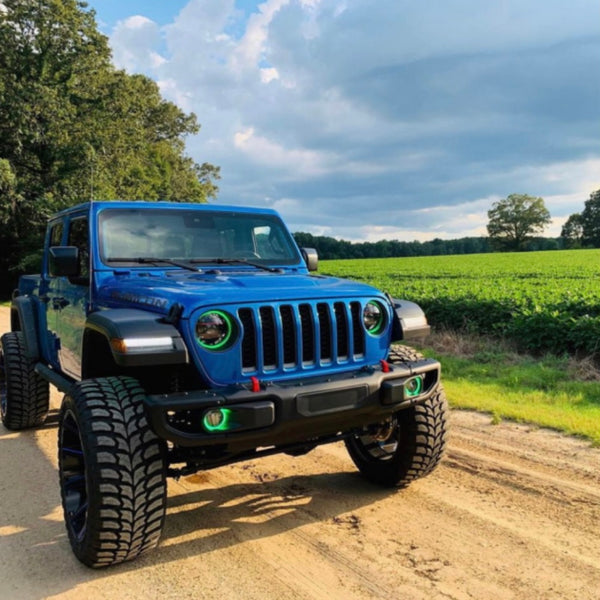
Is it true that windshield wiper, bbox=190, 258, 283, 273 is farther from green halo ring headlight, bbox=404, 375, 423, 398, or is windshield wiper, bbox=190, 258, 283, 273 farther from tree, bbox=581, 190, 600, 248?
tree, bbox=581, 190, 600, 248

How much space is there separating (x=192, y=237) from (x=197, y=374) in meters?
1.73

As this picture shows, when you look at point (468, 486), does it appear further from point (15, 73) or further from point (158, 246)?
point (15, 73)

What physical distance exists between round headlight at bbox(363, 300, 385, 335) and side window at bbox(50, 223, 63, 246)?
10.3 feet

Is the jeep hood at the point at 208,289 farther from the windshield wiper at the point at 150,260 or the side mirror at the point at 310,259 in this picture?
the side mirror at the point at 310,259

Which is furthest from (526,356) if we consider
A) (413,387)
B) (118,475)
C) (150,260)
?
(118,475)

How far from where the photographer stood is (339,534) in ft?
11.0

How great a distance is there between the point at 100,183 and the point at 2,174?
3687 mm

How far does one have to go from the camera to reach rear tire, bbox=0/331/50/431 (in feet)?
17.2

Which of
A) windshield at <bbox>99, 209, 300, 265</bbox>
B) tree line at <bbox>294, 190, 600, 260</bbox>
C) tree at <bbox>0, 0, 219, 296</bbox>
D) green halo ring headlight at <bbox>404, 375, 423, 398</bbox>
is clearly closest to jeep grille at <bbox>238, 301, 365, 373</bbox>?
green halo ring headlight at <bbox>404, 375, 423, 398</bbox>

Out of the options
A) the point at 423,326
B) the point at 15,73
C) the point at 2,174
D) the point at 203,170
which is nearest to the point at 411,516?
the point at 423,326

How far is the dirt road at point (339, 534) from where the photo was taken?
2799mm

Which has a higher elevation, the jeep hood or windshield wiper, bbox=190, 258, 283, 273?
windshield wiper, bbox=190, 258, 283, 273

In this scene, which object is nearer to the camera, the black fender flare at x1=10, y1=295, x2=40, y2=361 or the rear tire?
the black fender flare at x1=10, y1=295, x2=40, y2=361

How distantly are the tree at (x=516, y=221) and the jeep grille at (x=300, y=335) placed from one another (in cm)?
11098
